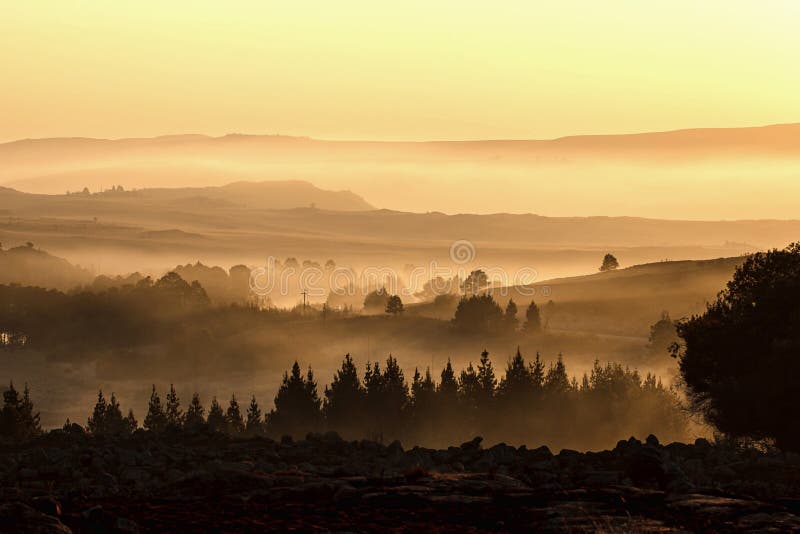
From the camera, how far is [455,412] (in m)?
186

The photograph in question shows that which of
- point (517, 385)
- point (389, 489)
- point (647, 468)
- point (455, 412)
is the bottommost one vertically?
point (455, 412)

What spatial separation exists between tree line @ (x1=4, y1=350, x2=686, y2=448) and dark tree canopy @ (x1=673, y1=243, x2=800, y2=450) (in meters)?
103

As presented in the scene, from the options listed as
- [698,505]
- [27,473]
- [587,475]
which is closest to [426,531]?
[698,505]

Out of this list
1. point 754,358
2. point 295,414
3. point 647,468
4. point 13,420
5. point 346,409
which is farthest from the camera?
point 346,409

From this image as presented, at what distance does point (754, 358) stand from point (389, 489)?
35114mm

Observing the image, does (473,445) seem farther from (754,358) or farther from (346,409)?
(346,409)

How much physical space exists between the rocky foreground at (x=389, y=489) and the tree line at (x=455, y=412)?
119923 millimetres

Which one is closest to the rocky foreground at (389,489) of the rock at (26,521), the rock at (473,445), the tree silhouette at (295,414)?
the rock at (26,521)

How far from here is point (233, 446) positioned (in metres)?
52.8

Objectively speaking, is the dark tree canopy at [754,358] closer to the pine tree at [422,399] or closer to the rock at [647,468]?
the rock at [647,468]

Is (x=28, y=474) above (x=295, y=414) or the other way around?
above

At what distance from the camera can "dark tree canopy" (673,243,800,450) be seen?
61906mm

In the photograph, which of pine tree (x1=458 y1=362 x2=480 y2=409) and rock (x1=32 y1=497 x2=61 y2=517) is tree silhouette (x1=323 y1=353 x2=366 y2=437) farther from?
rock (x1=32 y1=497 x2=61 y2=517)

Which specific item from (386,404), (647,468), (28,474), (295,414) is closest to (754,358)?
(647,468)
